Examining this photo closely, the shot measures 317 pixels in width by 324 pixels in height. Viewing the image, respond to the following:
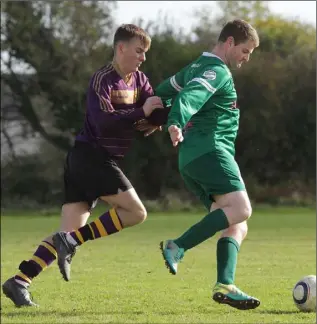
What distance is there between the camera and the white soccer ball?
6.68 m

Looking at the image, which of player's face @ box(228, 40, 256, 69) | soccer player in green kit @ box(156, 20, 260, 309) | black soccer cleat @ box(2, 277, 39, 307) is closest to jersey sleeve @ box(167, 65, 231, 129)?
soccer player in green kit @ box(156, 20, 260, 309)

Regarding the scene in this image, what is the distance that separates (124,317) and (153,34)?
2676 centimetres

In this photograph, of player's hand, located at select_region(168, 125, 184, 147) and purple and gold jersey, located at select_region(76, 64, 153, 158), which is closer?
player's hand, located at select_region(168, 125, 184, 147)

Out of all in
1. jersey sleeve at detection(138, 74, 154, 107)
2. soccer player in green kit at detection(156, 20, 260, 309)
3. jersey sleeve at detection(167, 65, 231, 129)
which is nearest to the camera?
jersey sleeve at detection(167, 65, 231, 129)

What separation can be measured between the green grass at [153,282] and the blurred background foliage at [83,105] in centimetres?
1286

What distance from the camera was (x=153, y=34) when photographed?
32562 mm

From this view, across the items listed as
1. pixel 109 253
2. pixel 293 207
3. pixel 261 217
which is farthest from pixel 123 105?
pixel 293 207

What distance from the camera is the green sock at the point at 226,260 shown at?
6.62 m

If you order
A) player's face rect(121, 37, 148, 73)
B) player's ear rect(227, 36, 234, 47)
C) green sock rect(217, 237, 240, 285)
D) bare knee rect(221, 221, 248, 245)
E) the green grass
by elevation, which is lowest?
the green grass

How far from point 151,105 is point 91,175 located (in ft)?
2.23

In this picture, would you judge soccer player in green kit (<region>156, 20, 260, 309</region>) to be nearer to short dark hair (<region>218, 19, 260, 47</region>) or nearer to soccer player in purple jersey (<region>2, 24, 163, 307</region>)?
short dark hair (<region>218, 19, 260, 47</region>)

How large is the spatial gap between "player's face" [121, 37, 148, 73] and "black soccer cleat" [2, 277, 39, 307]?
1785 mm

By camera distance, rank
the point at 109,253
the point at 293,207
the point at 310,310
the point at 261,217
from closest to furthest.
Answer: the point at 310,310 < the point at 109,253 < the point at 261,217 < the point at 293,207

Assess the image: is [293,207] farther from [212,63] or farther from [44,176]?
[212,63]
